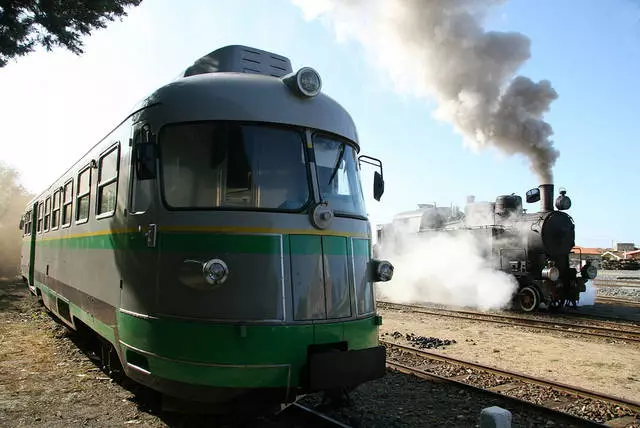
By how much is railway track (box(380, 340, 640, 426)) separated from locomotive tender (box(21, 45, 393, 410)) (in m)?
2.51

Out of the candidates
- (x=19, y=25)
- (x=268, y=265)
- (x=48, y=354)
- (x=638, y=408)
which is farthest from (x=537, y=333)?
(x=19, y=25)

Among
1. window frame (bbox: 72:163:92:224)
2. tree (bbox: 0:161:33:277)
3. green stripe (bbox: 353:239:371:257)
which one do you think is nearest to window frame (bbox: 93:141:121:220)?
window frame (bbox: 72:163:92:224)

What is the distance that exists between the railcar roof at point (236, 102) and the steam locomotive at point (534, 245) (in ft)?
40.8

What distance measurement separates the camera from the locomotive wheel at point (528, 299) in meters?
14.9

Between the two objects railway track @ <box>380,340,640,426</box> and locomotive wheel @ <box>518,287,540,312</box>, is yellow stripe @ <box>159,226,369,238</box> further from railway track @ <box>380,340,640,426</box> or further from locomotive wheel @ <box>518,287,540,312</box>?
locomotive wheel @ <box>518,287,540,312</box>

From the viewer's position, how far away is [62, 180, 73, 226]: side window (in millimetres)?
7830

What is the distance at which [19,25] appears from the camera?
823cm

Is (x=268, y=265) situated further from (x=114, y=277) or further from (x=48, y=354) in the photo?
(x=48, y=354)

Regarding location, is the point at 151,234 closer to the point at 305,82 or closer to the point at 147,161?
the point at 147,161

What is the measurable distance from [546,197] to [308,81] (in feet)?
45.5

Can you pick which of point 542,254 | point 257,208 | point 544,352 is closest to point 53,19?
point 257,208

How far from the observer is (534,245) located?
15453mm

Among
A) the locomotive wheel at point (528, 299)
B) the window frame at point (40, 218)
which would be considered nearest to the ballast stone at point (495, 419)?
the window frame at point (40, 218)

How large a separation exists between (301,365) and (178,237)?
1499mm
